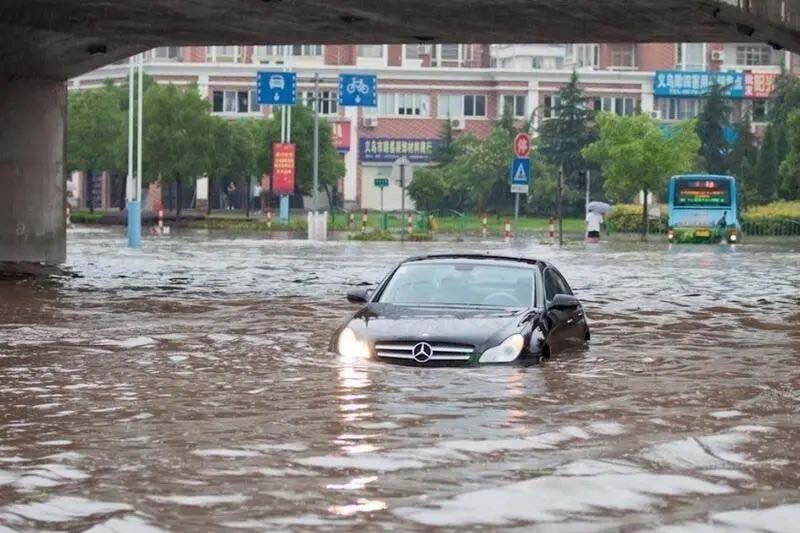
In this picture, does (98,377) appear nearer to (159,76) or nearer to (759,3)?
(759,3)

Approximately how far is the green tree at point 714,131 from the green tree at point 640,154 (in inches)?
821

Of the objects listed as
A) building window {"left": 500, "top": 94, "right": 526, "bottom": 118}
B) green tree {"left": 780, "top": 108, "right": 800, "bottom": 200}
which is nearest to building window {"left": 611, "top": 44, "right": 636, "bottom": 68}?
building window {"left": 500, "top": 94, "right": 526, "bottom": 118}

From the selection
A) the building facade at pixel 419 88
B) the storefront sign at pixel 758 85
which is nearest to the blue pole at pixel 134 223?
the building facade at pixel 419 88

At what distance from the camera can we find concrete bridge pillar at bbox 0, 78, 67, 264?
1447 inches

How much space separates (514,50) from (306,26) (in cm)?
8416

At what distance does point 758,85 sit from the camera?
367 ft

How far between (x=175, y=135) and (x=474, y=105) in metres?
31.7

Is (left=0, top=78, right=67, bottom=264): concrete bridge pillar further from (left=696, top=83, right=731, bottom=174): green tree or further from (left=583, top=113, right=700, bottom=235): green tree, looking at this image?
(left=696, top=83, right=731, bottom=174): green tree

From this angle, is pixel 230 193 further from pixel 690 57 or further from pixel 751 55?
pixel 751 55

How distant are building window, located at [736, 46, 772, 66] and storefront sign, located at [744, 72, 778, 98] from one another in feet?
17.9

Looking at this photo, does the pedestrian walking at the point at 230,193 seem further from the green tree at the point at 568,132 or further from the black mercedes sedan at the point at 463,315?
the black mercedes sedan at the point at 463,315

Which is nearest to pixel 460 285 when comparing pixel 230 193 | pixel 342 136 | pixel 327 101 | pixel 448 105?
pixel 327 101

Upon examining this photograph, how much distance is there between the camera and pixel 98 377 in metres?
15.4

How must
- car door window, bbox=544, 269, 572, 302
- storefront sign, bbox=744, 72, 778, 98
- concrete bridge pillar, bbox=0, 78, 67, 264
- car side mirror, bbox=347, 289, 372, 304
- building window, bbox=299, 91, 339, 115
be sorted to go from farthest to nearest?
1. storefront sign, bbox=744, 72, 778, 98
2. building window, bbox=299, 91, 339, 115
3. concrete bridge pillar, bbox=0, 78, 67, 264
4. car door window, bbox=544, 269, 572, 302
5. car side mirror, bbox=347, 289, 372, 304
